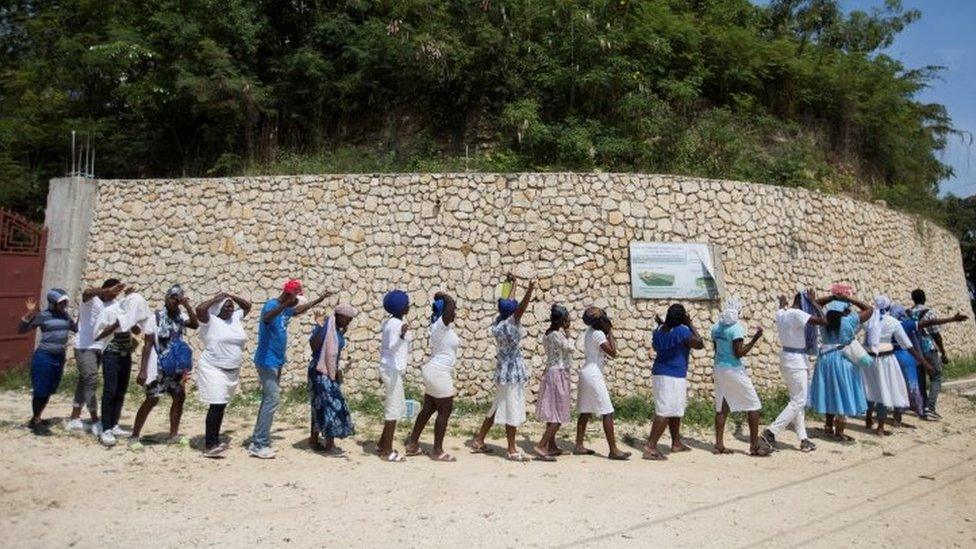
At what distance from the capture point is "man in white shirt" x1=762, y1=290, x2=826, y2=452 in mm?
7348

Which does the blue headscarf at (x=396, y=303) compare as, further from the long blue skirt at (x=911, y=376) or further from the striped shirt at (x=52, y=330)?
the long blue skirt at (x=911, y=376)

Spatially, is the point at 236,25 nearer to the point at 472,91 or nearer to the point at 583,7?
the point at 472,91

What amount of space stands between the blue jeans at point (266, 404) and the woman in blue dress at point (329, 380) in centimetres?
42

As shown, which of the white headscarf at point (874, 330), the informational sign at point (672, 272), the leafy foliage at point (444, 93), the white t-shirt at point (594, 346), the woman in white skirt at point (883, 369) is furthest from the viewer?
the leafy foliage at point (444, 93)

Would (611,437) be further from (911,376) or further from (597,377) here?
(911,376)

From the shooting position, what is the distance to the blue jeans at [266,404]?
20.9 feet

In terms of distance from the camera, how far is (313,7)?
1521 cm

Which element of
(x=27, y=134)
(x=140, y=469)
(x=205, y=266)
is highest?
(x=27, y=134)

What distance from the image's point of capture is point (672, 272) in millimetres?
9930

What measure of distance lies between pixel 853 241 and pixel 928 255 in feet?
13.1

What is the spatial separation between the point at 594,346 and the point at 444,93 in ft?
29.7

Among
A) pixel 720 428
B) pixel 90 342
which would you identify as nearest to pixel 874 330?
pixel 720 428

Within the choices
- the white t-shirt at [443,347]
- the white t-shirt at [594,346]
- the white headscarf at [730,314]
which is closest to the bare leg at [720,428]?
the white headscarf at [730,314]

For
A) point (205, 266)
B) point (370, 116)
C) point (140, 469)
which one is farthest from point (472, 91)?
point (140, 469)
